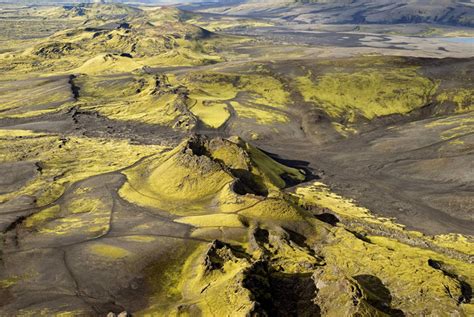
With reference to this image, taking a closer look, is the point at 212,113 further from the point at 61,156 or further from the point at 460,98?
the point at 460,98

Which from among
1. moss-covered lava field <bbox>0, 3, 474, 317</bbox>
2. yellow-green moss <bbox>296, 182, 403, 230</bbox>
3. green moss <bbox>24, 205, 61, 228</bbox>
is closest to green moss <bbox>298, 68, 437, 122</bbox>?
moss-covered lava field <bbox>0, 3, 474, 317</bbox>

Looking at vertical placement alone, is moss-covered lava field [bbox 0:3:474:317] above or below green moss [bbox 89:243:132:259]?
below

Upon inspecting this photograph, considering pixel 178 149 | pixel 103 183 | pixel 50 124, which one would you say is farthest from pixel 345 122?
pixel 50 124

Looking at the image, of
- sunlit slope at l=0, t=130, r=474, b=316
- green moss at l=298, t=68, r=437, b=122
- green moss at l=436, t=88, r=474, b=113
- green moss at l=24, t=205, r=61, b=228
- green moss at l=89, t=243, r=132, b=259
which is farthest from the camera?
green moss at l=298, t=68, r=437, b=122

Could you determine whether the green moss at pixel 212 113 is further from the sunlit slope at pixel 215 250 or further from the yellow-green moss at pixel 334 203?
the yellow-green moss at pixel 334 203

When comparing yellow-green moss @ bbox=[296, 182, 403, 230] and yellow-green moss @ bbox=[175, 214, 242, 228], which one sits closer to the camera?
yellow-green moss @ bbox=[175, 214, 242, 228]

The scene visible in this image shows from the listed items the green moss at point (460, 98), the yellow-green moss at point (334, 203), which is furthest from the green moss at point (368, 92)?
the yellow-green moss at point (334, 203)

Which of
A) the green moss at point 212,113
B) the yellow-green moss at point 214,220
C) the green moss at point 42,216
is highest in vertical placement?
the yellow-green moss at point 214,220

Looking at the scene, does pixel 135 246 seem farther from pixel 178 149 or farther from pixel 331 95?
pixel 331 95

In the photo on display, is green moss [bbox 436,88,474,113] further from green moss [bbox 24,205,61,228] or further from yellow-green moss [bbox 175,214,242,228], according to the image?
green moss [bbox 24,205,61,228]

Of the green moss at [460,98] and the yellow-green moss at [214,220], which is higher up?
the yellow-green moss at [214,220]

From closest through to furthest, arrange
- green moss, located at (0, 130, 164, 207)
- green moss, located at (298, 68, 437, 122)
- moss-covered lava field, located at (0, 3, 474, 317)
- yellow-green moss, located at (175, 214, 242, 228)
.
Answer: moss-covered lava field, located at (0, 3, 474, 317) < yellow-green moss, located at (175, 214, 242, 228) < green moss, located at (0, 130, 164, 207) < green moss, located at (298, 68, 437, 122)
